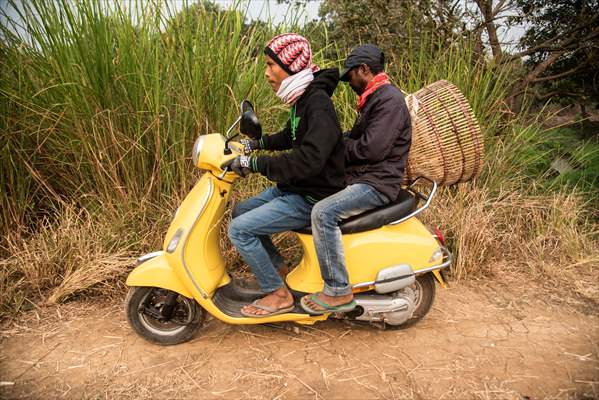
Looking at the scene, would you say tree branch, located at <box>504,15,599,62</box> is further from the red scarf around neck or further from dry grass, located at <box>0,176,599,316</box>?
the red scarf around neck

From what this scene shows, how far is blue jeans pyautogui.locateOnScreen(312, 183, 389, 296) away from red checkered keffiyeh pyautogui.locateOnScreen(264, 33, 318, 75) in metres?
0.73

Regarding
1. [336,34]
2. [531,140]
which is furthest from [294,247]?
[336,34]

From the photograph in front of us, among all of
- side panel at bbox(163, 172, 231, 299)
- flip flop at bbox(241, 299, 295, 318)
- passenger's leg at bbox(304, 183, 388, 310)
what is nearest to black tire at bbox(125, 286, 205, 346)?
side panel at bbox(163, 172, 231, 299)

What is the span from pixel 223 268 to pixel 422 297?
4.20 feet

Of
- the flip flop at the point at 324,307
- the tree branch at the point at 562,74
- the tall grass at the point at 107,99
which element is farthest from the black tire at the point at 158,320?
the tree branch at the point at 562,74

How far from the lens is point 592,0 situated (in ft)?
18.2

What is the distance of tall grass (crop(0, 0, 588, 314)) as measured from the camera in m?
3.25

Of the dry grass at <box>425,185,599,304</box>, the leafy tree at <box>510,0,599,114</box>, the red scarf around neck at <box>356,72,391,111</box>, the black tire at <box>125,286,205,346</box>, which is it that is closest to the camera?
the black tire at <box>125,286,205,346</box>

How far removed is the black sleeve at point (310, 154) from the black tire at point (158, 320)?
0.97 metres

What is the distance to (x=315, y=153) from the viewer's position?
228 cm

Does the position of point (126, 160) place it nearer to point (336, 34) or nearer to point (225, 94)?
point (225, 94)

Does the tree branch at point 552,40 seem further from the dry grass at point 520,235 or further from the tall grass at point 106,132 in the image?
the tall grass at point 106,132

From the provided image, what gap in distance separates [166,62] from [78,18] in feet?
2.19

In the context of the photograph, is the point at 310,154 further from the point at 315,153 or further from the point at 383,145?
the point at 383,145
